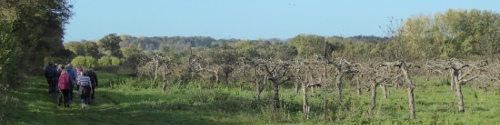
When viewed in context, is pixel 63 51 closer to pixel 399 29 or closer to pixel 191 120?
pixel 191 120

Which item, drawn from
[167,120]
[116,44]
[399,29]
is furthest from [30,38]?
[116,44]

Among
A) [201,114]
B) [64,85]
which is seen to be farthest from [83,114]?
[201,114]

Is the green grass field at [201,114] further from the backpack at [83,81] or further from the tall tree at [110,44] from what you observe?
the tall tree at [110,44]

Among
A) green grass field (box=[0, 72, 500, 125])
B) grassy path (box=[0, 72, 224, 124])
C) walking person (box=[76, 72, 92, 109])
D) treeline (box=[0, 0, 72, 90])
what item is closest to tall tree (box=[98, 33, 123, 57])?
treeline (box=[0, 0, 72, 90])

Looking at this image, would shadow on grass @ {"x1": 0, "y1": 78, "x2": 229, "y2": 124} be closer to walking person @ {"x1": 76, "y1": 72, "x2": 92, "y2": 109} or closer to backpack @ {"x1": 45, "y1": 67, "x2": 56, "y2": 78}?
walking person @ {"x1": 76, "y1": 72, "x2": 92, "y2": 109}

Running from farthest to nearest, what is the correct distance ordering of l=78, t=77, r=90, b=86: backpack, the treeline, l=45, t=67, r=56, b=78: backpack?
l=45, t=67, r=56, b=78: backpack, l=78, t=77, r=90, b=86: backpack, the treeline

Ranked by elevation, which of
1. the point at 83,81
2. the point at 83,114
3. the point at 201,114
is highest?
the point at 83,81

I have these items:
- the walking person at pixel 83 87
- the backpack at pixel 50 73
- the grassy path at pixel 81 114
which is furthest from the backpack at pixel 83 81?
the backpack at pixel 50 73

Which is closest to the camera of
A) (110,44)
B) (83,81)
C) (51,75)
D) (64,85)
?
(64,85)

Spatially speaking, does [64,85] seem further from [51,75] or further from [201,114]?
[201,114]

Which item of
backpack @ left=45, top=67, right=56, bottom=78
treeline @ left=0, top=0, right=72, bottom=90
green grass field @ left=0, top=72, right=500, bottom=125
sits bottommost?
green grass field @ left=0, top=72, right=500, bottom=125

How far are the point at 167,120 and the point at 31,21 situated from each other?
13917 millimetres

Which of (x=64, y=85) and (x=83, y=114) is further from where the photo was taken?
(x=64, y=85)

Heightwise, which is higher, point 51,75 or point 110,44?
point 110,44
